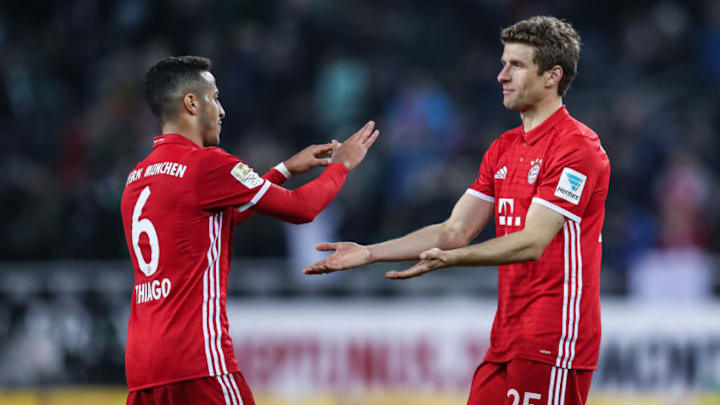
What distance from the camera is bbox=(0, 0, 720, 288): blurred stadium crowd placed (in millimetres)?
11180

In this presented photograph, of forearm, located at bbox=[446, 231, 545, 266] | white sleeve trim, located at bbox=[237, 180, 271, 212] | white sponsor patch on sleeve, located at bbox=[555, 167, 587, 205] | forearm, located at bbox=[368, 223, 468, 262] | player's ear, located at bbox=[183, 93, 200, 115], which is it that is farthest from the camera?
forearm, located at bbox=[368, 223, 468, 262]

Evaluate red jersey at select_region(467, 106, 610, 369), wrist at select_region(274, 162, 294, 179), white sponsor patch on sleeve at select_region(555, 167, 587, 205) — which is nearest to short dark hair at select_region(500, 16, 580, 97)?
red jersey at select_region(467, 106, 610, 369)

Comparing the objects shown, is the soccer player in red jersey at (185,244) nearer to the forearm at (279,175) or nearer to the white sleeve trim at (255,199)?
the white sleeve trim at (255,199)

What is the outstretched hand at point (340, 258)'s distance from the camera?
509 cm

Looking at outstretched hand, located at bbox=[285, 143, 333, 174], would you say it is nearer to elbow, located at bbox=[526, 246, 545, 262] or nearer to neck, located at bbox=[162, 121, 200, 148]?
neck, located at bbox=[162, 121, 200, 148]

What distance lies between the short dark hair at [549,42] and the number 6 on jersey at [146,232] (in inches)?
75.6

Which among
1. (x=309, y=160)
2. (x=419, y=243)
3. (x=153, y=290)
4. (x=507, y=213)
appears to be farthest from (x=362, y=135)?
(x=153, y=290)

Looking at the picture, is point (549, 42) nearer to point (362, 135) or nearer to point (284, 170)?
point (362, 135)

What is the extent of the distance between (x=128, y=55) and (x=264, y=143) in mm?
2594

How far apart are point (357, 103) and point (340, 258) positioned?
758 centimetres

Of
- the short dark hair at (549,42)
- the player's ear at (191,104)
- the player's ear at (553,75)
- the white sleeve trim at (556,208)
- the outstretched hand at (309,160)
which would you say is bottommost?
the white sleeve trim at (556,208)

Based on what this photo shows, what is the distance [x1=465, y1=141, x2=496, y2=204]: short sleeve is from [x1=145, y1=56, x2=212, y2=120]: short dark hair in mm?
1493

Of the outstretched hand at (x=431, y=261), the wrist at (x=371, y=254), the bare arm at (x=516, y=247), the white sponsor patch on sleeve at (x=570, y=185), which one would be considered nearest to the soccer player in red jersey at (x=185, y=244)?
the wrist at (x=371, y=254)

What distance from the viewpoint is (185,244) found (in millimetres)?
4977
